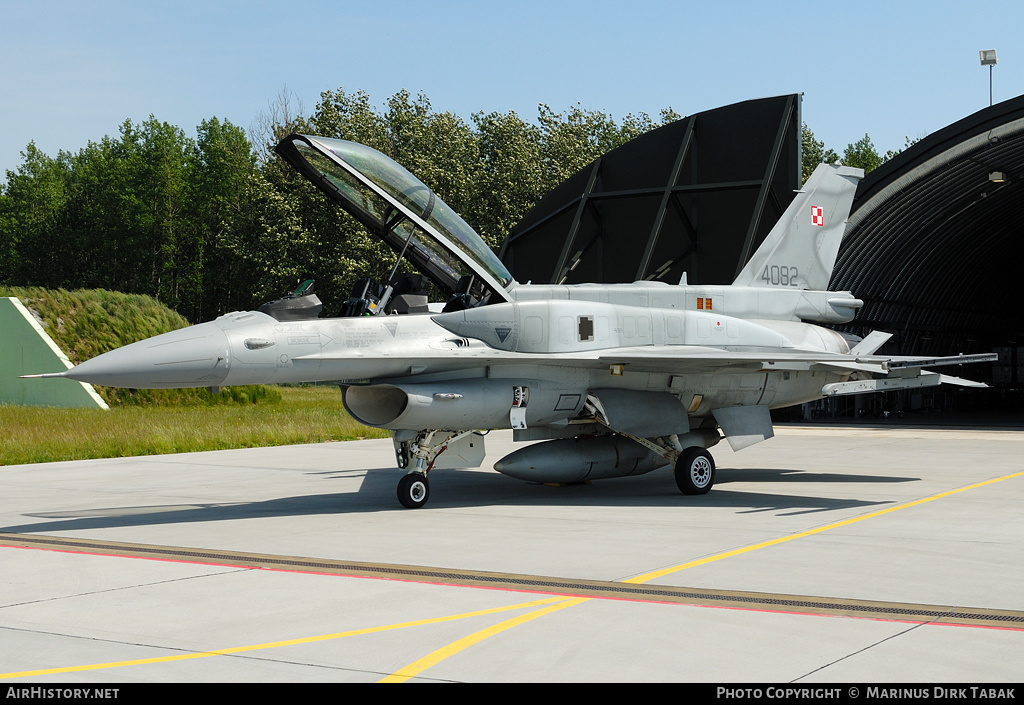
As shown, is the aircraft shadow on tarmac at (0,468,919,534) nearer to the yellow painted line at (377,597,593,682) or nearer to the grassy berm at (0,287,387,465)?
the yellow painted line at (377,597,593,682)

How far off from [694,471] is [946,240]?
23.2 meters

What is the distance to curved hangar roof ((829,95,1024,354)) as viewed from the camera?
23.7m

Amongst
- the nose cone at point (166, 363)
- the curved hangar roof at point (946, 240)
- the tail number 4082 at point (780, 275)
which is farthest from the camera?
the curved hangar roof at point (946, 240)

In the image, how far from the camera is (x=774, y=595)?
21.9 feet

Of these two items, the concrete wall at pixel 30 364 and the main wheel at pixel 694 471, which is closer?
the main wheel at pixel 694 471

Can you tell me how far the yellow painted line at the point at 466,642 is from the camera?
4934mm

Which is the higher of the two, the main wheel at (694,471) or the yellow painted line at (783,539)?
the main wheel at (694,471)

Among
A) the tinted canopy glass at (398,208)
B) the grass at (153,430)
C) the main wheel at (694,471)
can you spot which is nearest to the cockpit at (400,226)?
the tinted canopy glass at (398,208)

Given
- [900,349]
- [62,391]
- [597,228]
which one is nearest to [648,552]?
[597,228]

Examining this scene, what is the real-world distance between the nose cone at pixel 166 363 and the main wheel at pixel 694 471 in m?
5.87

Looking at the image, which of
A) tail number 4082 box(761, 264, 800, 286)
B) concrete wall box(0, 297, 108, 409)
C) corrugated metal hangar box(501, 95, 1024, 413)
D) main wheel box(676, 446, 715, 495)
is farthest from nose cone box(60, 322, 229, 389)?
concrete wall box(0, 297, 108, 409)

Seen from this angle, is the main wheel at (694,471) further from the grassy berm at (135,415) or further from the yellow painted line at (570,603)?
the grassy berm at (135,415)

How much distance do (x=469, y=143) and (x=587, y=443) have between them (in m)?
43.3

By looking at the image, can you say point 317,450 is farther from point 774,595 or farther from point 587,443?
point 774,595
